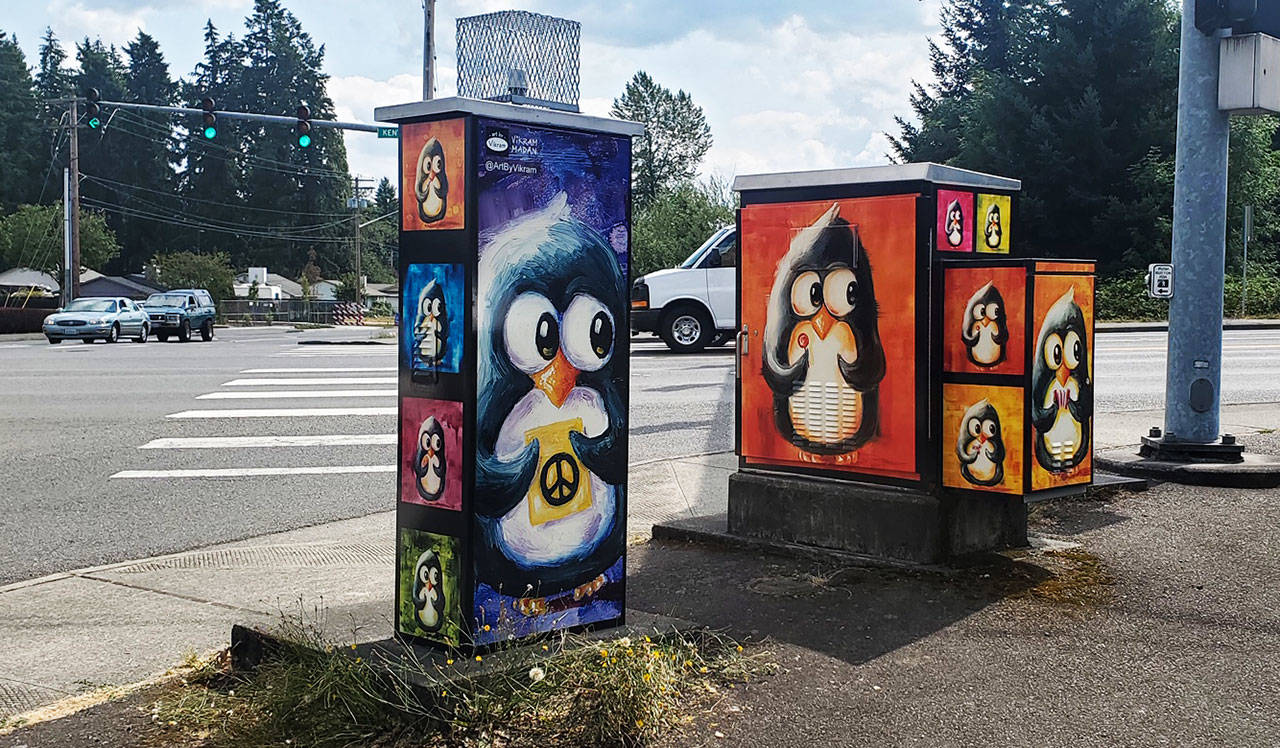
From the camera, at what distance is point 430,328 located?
422 cm

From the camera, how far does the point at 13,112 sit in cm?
9644

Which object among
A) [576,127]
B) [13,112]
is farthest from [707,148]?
[576,127]

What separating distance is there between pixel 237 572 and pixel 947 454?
4002 mm

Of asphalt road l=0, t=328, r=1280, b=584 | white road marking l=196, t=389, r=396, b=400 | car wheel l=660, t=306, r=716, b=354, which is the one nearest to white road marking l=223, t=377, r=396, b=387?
asphalt road l=0, t=328, r=1280, b=584

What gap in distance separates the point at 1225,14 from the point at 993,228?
335 centimetres

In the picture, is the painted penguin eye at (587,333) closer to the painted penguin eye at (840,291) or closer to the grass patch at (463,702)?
the grass patch at (463,702)

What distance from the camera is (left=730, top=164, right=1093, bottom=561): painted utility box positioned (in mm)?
5773

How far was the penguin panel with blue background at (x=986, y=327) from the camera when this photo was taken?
5.76 meters

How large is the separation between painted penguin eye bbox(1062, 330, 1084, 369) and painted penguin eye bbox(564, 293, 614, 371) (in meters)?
2.52

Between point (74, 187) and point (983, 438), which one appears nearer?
point (983, 438)

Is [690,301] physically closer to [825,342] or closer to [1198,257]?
[1198,257]

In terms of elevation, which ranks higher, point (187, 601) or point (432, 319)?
point (432, 319)

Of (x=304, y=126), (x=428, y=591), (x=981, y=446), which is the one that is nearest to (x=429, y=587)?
(x=428, y=591)

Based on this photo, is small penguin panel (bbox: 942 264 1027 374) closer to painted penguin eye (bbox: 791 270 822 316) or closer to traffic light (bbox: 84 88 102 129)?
painted penguin eye (bbox: 791 270 822 316)
